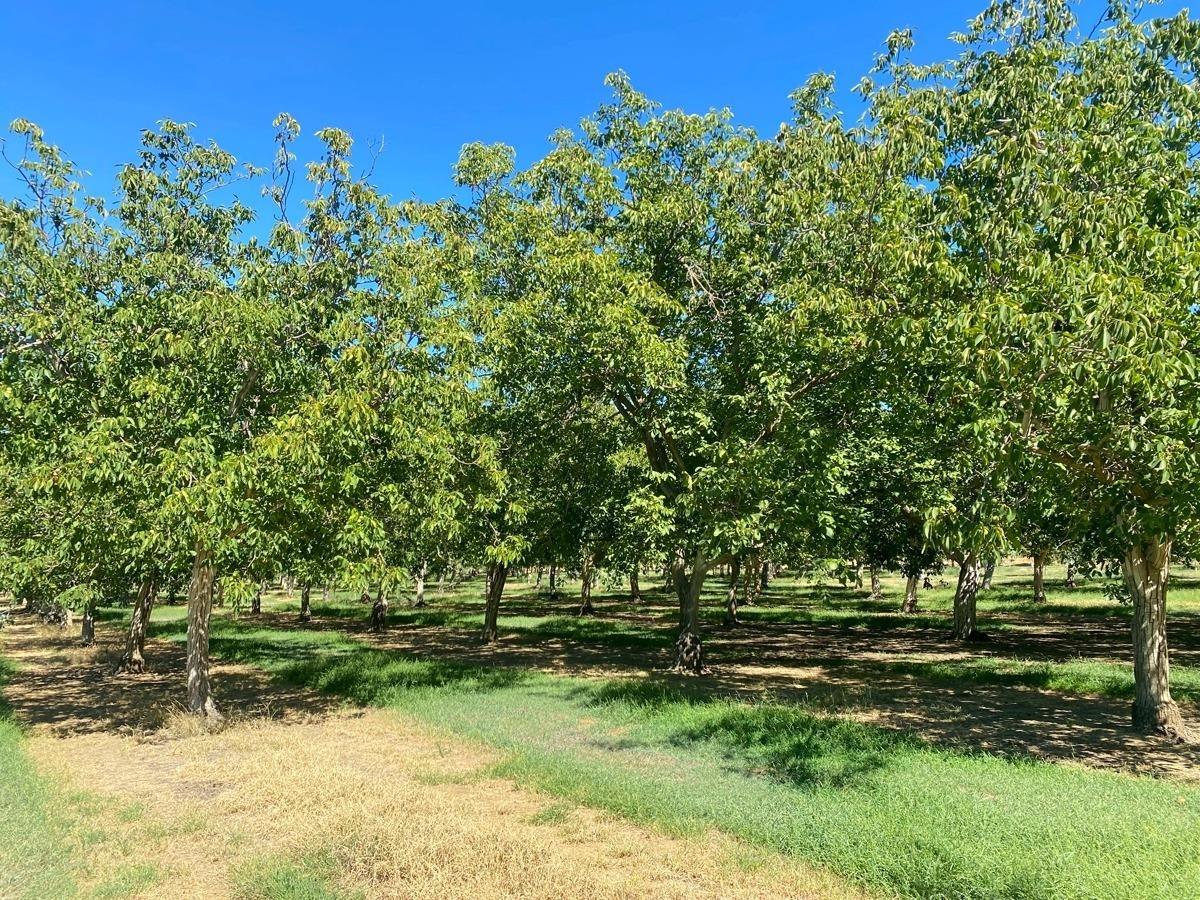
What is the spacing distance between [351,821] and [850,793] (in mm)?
5472

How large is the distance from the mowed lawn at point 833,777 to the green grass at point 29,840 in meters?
4.91

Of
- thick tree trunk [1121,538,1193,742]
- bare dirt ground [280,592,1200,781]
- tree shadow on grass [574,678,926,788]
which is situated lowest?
bare dirt ground [280,592,1200,781]

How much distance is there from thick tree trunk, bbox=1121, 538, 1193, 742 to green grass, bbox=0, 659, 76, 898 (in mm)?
14054

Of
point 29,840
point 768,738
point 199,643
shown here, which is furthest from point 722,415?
point 29,840

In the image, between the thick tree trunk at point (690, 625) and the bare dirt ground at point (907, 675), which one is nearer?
the bare dirt ground at point (907, 675)

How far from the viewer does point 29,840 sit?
24.7 feet

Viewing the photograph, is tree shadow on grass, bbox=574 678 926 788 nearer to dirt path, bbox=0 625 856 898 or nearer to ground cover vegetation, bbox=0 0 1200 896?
ground cover vegetation, bbox=0 0 1200 896

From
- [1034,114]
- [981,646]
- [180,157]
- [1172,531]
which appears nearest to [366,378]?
[180,157]

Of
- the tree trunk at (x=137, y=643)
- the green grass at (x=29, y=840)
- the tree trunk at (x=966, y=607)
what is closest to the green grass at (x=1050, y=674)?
the tree trunk at (x=966, y=607)

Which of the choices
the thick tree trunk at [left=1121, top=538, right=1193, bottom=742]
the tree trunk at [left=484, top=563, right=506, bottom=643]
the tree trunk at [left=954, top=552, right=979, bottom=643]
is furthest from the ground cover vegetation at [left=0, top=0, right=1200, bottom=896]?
the tree trunk at [left=484, top=563, right=506, bottom=643]

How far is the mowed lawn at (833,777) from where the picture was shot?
625cm

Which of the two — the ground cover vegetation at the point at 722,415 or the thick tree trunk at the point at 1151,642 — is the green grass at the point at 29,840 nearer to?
the ground cover vegetation at the point at 722,415

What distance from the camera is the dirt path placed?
6.64 m

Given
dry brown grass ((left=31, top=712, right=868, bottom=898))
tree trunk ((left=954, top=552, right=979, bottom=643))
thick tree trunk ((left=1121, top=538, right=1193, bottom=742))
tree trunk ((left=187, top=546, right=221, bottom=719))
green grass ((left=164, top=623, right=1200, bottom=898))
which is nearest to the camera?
green grass ((left=164, top=623, right=1200, bottom=898))
